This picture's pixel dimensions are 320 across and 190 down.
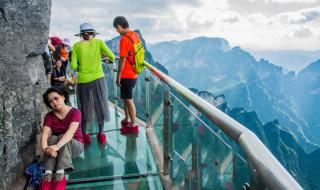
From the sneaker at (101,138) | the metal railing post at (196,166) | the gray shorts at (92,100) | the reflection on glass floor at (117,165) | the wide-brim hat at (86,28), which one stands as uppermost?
the wide-brim hat at (86,28)

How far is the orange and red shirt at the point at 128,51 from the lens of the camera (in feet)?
16.2

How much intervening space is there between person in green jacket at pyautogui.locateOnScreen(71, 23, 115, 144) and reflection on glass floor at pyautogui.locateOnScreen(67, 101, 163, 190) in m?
0.43

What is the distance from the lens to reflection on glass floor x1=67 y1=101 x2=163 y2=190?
160 inches

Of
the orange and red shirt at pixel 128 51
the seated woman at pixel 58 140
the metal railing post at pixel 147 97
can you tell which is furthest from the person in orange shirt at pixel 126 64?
the seated woman at pixel 58 140

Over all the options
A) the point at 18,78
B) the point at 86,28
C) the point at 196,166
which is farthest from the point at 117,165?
the point at 196,166

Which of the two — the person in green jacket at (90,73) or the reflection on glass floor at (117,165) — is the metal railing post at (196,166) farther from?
the person in green jacket at (90,73)

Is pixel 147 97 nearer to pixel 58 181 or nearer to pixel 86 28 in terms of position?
pixel 86 28

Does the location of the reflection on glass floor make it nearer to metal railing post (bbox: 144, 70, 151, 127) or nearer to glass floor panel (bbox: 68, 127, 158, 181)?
glass floor panel (bbox: 68, 127, 158, 181)

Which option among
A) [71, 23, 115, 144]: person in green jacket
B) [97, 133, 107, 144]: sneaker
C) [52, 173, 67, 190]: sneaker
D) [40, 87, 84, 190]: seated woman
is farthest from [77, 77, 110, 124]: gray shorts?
[52, 173, 67, 190]: sneaker

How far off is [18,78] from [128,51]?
5.29 ft

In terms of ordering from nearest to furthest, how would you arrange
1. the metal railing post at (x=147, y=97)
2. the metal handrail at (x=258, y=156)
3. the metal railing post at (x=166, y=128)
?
the metal handrail at (x=258, y=156) → the metal railing post at (x=166, y=128) → the metal railing post at (x=147, y=97)

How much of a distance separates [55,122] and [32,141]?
0.71m

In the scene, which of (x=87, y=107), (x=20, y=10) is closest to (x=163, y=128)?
(x=87, y=107)

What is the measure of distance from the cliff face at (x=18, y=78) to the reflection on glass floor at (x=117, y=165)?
2.12 ft
